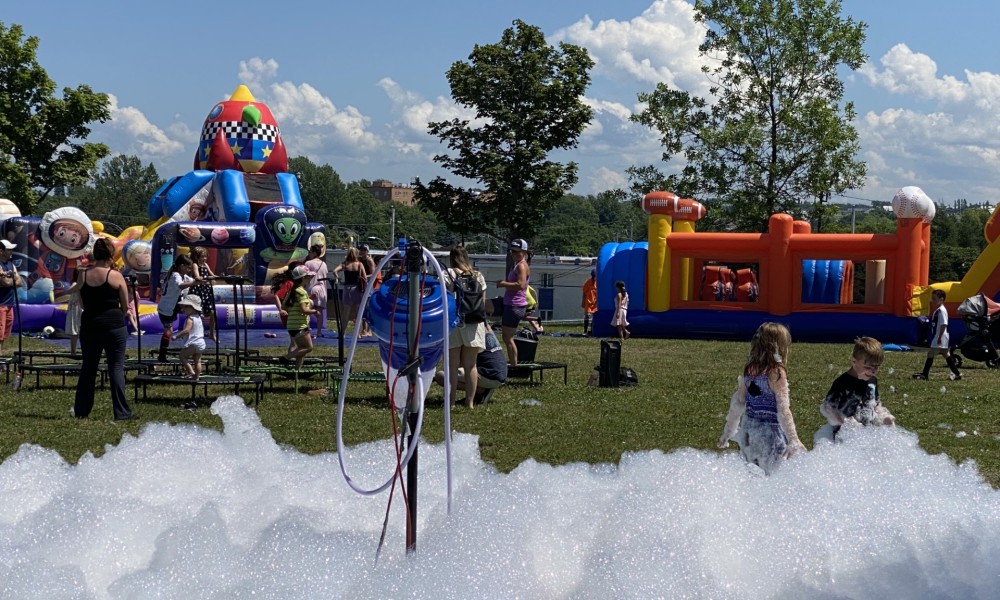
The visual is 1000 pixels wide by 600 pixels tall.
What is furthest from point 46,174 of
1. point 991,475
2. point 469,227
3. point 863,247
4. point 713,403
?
point 991,475

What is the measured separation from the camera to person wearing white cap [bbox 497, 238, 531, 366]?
11711mm

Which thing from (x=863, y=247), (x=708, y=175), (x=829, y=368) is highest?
(x=708, y=175)

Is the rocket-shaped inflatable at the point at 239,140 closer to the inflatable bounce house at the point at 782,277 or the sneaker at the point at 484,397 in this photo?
the inflatable bounce house at the point at 782,277

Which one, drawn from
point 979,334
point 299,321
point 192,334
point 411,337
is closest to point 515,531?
point 411,337

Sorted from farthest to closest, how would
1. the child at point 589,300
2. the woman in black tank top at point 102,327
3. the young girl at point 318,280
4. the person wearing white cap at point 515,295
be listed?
1. the child at point 589,300
2. the young girl at point 318,280
3. the person wearing white cap at point 515,295
4. the woman in black tank top at point 102,327

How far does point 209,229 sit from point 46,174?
13.1 meters

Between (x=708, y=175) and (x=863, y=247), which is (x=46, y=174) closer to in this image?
(x=708, y=175)

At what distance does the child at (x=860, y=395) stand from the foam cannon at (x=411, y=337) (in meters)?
2.76

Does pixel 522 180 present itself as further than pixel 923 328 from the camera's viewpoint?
Yes

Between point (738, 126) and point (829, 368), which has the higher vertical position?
point (738, 126)

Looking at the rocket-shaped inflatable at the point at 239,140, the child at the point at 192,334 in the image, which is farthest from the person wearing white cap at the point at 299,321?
the rocket-shaped inflatable at the point at 239,140

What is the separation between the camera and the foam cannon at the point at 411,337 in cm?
363

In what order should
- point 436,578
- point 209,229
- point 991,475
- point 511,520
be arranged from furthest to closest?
1. point 209,229
2. point 991,475
3. point 511,520
4. point 436,578

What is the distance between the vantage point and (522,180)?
99.2 feet
